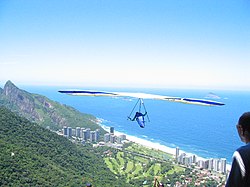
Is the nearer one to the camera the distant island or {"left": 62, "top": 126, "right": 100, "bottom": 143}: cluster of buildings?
the distant island

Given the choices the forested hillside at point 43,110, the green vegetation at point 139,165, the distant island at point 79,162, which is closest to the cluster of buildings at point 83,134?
the distant island at point 79,162

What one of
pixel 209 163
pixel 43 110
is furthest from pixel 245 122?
pixel 43 110

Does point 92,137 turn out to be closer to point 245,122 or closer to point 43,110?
point 43,110

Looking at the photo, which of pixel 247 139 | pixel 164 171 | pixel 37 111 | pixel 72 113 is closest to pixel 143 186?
pixel 164 171

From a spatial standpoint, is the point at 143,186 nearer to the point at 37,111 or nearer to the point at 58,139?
the point at 58,139

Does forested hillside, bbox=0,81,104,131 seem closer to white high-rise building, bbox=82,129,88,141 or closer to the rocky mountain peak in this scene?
the rocky mountain peak

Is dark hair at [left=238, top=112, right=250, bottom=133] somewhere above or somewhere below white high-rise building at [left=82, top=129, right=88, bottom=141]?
above

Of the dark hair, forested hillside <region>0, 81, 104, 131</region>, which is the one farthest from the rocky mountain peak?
the dark hair
